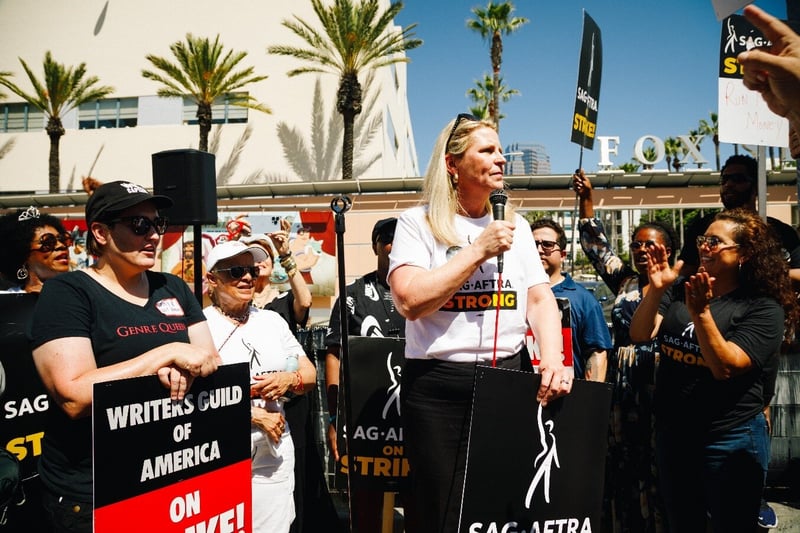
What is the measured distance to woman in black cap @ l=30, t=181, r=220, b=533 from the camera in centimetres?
216

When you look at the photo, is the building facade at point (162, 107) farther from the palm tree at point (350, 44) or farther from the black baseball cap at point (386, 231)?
the black baseball cap at point (386, 231)

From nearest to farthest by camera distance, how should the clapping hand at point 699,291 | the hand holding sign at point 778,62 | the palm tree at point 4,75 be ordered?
1. the hand holding sign at point 778,62
2. the clapping hand at point 699,291
3. the palm tree at point 4,75

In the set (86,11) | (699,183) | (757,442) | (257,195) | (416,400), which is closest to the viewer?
(416,400)

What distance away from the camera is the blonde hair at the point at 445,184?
2.37m

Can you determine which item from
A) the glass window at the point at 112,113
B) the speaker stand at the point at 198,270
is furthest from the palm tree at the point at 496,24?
the speaker stand at the point at 198,270

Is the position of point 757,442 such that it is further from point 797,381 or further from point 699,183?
point 699,183

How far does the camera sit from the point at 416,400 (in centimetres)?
231

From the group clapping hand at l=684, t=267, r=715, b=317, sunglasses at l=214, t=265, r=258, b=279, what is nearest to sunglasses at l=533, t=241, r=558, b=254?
clapping hand at l=684, t=267, r=715, b=317

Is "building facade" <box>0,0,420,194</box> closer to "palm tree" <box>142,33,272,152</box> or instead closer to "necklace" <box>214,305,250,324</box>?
"palm tree" <box>142,33,272,152</box>

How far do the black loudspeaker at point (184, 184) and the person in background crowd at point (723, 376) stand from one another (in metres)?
2.76

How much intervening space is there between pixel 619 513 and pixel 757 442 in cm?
127

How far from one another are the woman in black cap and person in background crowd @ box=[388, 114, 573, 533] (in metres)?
0.89

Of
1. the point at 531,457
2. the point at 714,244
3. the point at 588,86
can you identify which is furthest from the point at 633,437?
the point at 588,86

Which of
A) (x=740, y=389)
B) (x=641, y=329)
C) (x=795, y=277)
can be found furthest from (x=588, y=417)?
(x=795, y=277)
